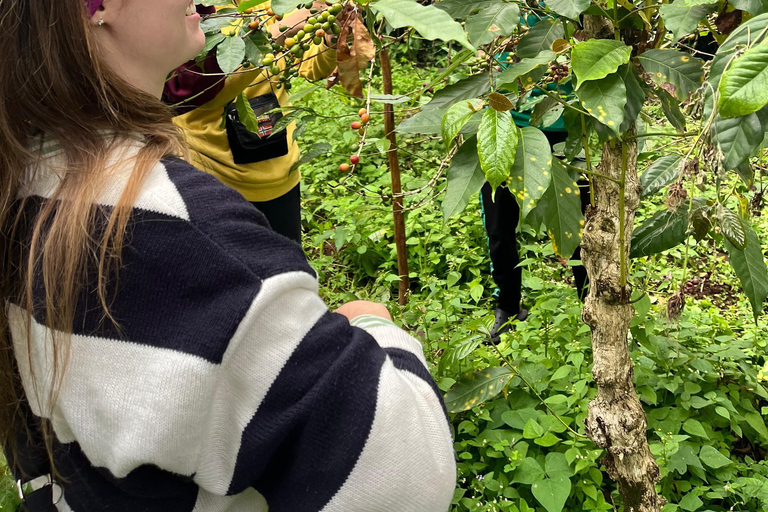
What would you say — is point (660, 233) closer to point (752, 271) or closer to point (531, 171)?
point (752, 271)

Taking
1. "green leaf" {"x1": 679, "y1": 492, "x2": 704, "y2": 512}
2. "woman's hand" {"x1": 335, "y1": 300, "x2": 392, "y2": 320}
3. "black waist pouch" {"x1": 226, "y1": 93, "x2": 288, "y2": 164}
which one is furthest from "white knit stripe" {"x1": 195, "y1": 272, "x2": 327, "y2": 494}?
"green leaf" {"x1": 679, "y1": 492, "x2": 704, "y2": 512}

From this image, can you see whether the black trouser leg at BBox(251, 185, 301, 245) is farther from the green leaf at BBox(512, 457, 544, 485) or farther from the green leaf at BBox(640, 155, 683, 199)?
the green leaf at BBox(640, 155, 683, 199)

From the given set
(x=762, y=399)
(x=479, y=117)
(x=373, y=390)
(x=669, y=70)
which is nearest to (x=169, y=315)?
(x=373, y=390)

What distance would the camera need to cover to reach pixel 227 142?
1.99 meters

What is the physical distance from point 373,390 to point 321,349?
8cm

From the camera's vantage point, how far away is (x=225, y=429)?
2.28 feet

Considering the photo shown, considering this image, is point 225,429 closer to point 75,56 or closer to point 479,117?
point 75,56

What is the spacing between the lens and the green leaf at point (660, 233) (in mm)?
1363

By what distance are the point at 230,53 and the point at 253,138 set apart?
2.58ft

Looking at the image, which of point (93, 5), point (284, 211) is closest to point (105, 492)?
point (93, 5)

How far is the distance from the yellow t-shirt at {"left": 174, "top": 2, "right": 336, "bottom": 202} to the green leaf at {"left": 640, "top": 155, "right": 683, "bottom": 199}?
88cm

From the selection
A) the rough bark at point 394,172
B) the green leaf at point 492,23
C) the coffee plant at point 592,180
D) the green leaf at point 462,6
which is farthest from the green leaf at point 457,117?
the rough bark at point 394,172

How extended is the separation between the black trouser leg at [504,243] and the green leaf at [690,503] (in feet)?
3.49

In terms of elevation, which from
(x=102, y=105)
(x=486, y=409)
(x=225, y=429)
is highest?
(x=102, y=105)
